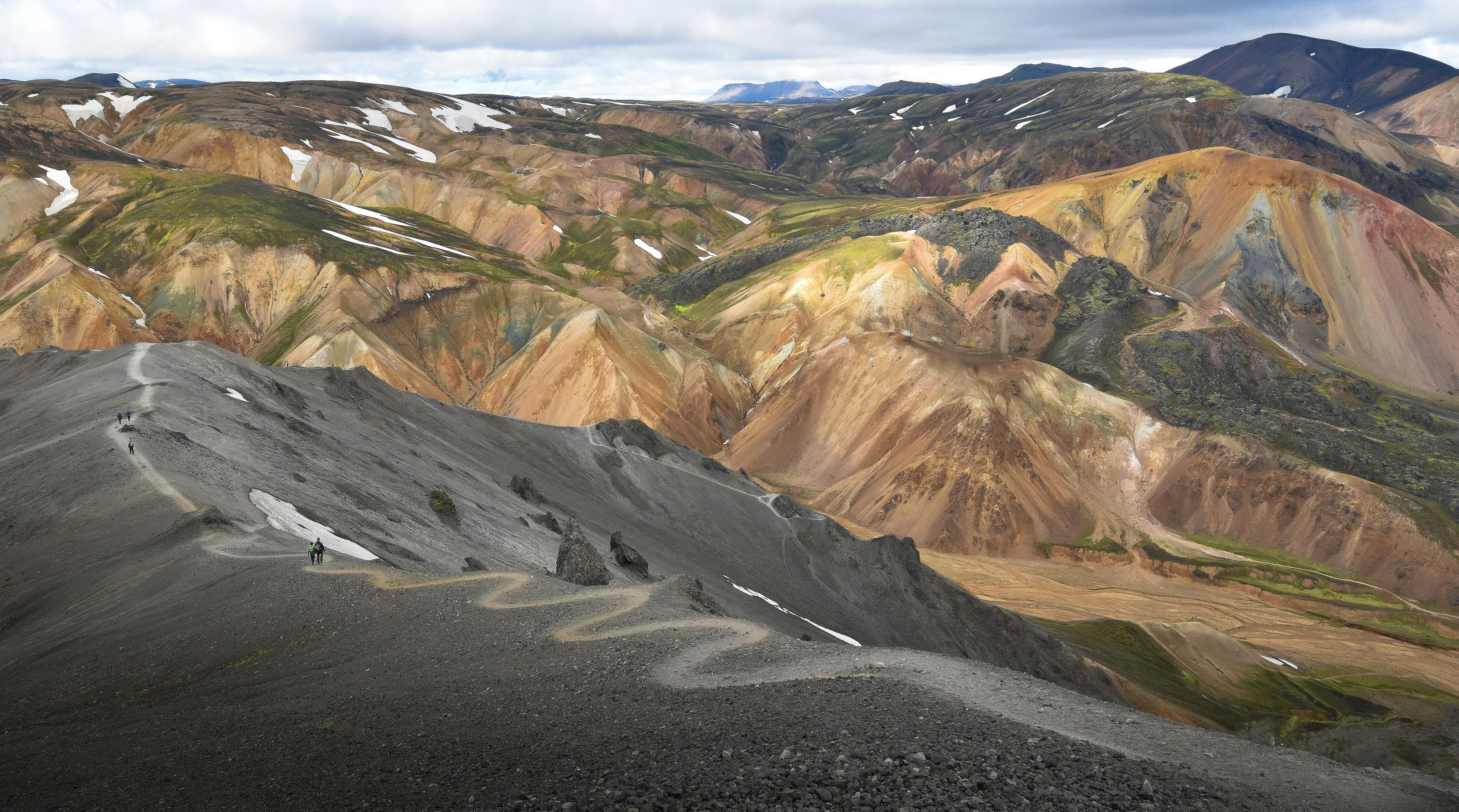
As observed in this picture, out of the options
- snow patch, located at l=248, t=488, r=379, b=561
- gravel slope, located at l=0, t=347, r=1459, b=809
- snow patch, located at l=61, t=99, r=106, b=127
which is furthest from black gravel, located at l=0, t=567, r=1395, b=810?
snow patch, located at l=61, t=99, r=106, b=127

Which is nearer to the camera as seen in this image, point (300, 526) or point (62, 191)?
point (300, 526)

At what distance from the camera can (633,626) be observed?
70.1 ft

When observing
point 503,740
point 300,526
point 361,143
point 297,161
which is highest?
point 361,143

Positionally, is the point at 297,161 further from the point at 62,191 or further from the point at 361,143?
the point at 62,191

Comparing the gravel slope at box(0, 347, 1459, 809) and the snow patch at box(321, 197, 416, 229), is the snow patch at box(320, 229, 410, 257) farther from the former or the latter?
the gravel slope at box(0, 347, 1459, 809)

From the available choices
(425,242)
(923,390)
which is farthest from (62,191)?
(923,390)

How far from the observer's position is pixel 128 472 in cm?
2919

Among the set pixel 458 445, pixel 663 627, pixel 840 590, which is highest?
pixel 663 627

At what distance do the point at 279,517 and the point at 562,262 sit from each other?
129613 millimetres

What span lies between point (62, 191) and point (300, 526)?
433 ft

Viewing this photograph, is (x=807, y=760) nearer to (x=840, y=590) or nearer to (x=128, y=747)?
(x=128, y=747)

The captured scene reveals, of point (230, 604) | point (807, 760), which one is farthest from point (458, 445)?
point (807, 760)

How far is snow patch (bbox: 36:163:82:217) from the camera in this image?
406 ft

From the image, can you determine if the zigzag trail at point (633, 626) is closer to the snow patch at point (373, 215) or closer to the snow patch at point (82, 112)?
the snow patch at point (373, 215)
